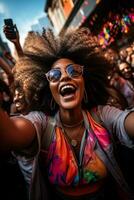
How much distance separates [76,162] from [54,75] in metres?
0.75

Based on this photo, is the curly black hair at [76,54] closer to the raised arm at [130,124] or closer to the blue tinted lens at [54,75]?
the blue tinted lens at [54,75]

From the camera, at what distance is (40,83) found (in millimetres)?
2682

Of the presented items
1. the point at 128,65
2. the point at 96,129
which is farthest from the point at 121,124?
the point at 128,65

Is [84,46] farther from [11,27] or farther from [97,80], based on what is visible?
[11,27]

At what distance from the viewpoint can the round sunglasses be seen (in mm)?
2375

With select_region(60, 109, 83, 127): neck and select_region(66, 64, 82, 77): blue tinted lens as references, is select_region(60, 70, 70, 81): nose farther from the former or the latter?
select_region(60, 109, 83, 127): neck

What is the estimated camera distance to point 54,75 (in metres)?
2.39

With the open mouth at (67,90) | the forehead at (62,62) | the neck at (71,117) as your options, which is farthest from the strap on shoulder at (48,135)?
the forehead at (62,62)

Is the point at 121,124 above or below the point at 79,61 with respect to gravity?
below

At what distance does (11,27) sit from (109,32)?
10810 mm

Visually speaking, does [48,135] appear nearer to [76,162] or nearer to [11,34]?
[76,162]

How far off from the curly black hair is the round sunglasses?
208 millimetres

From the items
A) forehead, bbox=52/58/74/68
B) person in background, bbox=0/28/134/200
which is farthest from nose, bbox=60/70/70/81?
forehead, bbox=52/58/74/68

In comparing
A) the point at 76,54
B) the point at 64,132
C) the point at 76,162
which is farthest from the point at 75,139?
the point at 76,54
